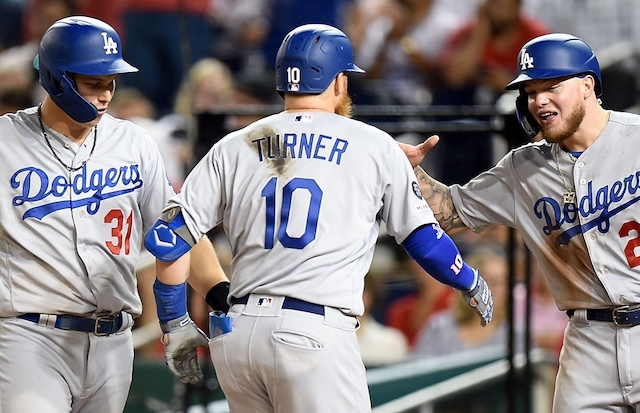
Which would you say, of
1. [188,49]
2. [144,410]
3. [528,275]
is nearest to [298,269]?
[528,275]

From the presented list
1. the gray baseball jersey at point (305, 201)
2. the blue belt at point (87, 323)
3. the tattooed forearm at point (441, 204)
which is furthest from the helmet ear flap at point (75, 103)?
the tattooed forearm at point (441, 204)

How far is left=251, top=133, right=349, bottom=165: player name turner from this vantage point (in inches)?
120

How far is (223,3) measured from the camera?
7914mm

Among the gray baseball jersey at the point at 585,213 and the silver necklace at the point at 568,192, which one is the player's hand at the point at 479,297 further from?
the silver necklace at the point at 568,192

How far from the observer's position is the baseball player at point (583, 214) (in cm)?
338

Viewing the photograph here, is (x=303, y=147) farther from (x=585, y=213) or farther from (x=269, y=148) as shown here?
(x=585, y=213)

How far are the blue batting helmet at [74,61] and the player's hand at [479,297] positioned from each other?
1373 millimetres

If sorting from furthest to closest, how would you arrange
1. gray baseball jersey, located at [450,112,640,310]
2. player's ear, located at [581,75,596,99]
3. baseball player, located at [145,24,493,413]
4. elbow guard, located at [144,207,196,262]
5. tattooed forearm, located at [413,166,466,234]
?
tattooed forearm, located at [413,166,466,234]
player's ear, located at [581,75,596,99]
gray baseball jersey, located at [450,112,640,310]
elbow guard, located at [144,207,196,262]
baseball player, located at [145,24,493,413]

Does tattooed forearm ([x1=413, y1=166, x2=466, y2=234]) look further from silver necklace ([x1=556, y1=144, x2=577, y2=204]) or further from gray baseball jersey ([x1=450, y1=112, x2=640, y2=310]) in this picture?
silver necklace ([x1=556, y1=144, x2=577, y2=204])

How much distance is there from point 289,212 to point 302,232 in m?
0.07

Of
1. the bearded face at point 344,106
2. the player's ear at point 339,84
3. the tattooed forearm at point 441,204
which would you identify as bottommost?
the tattooed forearm at point 441,204

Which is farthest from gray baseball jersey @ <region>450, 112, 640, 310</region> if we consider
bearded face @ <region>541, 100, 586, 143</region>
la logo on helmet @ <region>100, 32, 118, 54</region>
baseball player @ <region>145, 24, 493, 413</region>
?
la logo on helmet @ <region>100, 32, 118, 54</region>

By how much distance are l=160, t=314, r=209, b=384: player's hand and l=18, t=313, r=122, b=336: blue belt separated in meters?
0.22

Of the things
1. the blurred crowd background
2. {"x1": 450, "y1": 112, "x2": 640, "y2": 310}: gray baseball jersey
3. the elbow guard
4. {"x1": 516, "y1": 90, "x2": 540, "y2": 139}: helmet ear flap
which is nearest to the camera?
the elbow guard
